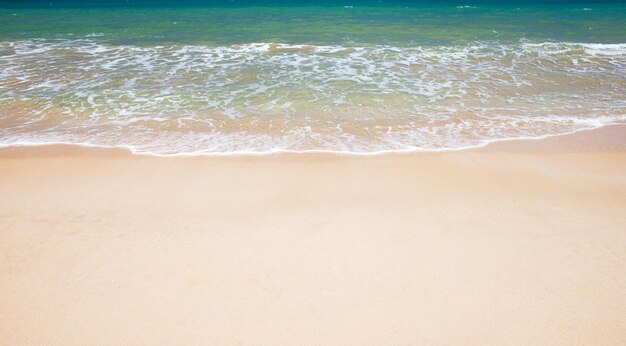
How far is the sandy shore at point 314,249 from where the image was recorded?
9.64 ft

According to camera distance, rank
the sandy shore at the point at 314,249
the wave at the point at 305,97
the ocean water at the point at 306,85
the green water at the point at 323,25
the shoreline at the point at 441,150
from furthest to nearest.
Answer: the green water at the point at 323,25 < the ocean water at the point at 306,85 < the wave at the point at 305,97 < the shoreline at the point at 441,150 < the sandy shore at the point at 314,249

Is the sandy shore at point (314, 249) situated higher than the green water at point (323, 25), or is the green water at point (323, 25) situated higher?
the green water at point (323, 25)

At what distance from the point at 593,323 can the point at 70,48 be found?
52.9 feet

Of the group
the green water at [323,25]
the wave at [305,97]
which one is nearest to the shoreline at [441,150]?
the wave at [305,97]

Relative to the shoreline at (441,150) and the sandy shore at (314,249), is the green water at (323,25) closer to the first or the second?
the shoreline at (441,150)

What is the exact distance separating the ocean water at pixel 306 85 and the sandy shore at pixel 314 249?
3.17ft

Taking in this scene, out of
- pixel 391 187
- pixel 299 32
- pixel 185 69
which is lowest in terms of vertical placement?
pixel 391 187

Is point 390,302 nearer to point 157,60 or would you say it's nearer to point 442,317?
point 442,317

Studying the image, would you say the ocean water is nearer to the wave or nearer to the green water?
the wave

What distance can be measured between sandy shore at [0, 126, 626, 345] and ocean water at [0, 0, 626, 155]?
0.97 meters

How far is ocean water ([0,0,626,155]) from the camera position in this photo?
260 inches

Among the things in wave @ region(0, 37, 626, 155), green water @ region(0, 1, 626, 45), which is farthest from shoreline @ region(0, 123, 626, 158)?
green water @ region(0, 1, 626, 45)

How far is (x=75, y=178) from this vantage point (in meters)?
5.16

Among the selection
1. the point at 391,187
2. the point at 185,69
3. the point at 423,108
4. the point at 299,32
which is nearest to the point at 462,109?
the point at 423,108
